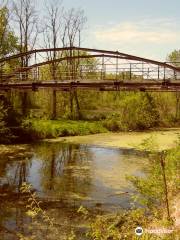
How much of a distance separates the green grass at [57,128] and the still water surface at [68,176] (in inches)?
136

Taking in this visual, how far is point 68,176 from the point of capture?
85.5ft

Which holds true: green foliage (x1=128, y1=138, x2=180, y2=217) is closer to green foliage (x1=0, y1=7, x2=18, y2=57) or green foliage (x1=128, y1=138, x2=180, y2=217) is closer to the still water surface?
the still water surface

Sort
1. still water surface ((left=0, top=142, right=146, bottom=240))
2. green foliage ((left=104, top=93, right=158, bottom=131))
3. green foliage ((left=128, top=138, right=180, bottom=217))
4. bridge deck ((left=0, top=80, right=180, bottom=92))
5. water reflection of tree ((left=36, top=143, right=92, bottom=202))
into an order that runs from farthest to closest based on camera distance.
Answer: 1. green foliage ((left=104, top=93, right=158, bottom=131))
2. bridge deck ((left=0, top=80, right=180, bottom=92))
3. water reflection of tree ((left=36, top=143, right=92, bottom=202))
4. still water surface ((left=0, top=142, right=146, bottom=240))
5. green foliage ((left=128, top=138, right=180, bottom=217))

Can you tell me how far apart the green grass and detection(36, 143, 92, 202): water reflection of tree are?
354cm

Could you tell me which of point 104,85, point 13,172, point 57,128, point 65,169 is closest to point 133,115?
point 57,128

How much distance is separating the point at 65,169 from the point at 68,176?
97.0 inches

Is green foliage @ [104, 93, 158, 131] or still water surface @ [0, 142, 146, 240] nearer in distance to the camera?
still water surface @ [0, 142, 146, 240]

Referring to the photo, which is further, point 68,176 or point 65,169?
point 65,169

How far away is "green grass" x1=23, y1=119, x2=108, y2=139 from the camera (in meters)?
41.6

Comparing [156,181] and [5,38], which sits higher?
[5,38]

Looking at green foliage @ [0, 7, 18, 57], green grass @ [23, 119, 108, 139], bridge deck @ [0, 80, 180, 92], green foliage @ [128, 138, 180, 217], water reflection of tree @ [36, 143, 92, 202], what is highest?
green foliage @ [0, 7, 18, 57]

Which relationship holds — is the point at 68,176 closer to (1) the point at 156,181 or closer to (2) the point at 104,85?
(2) the point at 104,85

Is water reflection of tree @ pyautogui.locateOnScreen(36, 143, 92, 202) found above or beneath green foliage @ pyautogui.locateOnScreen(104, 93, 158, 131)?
beneath

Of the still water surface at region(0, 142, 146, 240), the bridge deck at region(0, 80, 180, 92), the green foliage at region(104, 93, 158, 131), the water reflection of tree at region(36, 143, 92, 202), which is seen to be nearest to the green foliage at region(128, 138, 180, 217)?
the still water surface at region(0, 142, 146, 240)
